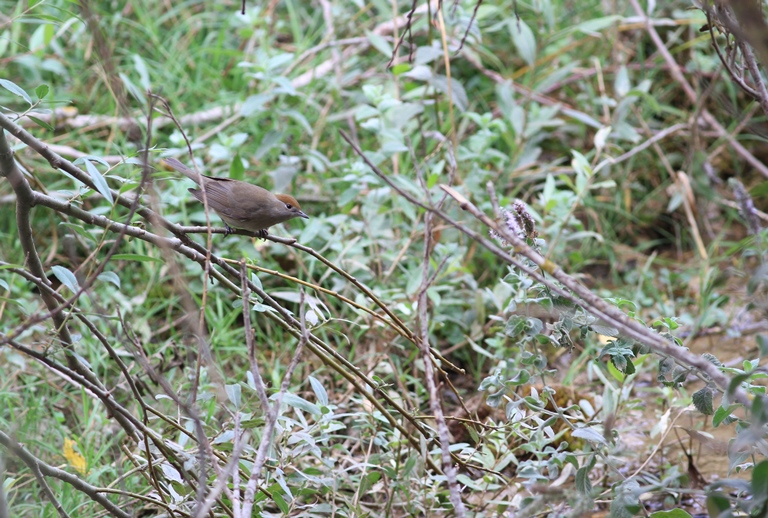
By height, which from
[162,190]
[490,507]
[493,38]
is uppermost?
[493,38]

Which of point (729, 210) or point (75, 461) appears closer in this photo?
point (75, 461)

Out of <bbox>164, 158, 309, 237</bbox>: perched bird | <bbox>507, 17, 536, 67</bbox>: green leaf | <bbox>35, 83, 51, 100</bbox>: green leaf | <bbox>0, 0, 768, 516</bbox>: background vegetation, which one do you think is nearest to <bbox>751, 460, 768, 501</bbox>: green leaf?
<bbox>0, 0, 768, 516</bbox>: background vegetation

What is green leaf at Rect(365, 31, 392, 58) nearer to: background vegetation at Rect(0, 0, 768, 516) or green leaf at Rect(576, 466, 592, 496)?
background vegetation at Rect(0, 0, 768, 516)

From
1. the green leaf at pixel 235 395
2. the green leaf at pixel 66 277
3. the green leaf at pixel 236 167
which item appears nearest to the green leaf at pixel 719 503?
the green leaf at pixel 235 395

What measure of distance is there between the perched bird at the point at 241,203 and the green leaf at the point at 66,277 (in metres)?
1.33

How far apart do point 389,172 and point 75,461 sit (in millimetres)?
2688

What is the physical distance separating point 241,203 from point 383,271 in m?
1.08

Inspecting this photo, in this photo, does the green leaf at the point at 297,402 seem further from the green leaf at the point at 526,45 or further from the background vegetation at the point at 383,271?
the green leaf at the point at 526,45

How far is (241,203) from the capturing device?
3965mm

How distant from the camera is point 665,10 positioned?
6754 mm

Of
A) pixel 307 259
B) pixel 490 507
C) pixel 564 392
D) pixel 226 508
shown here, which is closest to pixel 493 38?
pixel 307 259

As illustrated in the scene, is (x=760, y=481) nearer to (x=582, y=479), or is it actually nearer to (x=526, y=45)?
(x=582, y=479)

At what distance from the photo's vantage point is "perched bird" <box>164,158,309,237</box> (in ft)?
13.0

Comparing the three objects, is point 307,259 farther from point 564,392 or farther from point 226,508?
point 226,508
